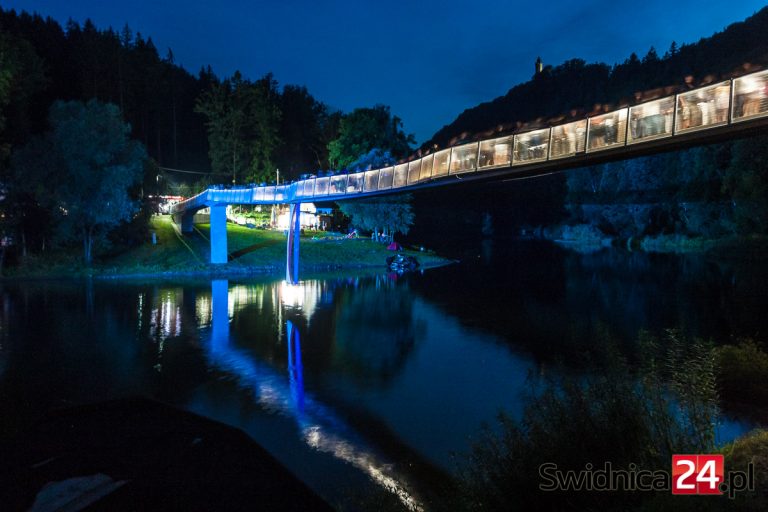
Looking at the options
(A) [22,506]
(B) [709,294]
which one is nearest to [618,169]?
(B) [709,294]

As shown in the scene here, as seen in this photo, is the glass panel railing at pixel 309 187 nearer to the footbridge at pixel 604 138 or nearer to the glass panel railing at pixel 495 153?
the footbridge at pixel 604 138

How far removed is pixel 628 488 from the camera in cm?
609

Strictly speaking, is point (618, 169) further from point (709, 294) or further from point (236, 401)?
point (236, 401)

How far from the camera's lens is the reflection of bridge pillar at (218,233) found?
5112cm

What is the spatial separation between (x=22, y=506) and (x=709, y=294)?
39958 mm

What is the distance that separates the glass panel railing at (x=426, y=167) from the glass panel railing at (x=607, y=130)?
21.5 ft

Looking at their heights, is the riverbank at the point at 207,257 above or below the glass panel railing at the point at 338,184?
below

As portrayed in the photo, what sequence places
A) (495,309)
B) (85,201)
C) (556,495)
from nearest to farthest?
(556,495), (495,309), (85,201)

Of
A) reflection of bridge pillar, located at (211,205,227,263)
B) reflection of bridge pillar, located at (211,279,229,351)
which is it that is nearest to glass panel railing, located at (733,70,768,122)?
reflection of bridge pillar, located at (211,279,229,351)

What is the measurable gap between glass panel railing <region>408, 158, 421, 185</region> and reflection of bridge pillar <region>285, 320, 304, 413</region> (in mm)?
8548

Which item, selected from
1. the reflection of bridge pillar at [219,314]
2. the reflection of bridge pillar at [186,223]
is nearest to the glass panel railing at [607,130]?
the reflection of bridge pillar at [219,314]

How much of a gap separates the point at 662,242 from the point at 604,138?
9136cm

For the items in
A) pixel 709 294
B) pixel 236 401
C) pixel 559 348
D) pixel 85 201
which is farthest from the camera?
pixel 85 201

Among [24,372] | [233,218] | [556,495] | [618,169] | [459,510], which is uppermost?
[618,169]
